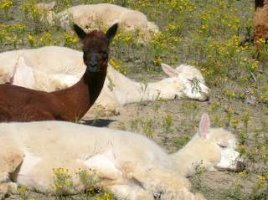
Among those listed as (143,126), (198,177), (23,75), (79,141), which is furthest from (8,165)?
(23,75)

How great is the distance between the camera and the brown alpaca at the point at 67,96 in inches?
364

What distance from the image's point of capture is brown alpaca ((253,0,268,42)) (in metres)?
14.8

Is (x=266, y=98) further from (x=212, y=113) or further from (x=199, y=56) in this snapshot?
(x=199, y=56)

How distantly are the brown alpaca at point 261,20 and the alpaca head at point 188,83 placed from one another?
288cm

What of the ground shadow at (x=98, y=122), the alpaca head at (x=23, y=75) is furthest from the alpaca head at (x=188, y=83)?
the alpaca head at (x=23, y=75)

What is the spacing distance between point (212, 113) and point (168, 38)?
147 inches

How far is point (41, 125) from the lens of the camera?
8031 millimetres

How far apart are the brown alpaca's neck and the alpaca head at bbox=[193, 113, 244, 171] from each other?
1675 mm

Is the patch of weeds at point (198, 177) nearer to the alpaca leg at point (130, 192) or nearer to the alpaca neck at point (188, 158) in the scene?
the alpaca neck at point (188, 158)

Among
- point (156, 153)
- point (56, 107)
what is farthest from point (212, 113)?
point (156, 153)

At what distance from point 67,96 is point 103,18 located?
6249 mm

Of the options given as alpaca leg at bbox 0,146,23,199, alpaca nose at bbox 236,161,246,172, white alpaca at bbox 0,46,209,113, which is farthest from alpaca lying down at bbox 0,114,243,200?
white alpaca at bbox 0,46,209,113

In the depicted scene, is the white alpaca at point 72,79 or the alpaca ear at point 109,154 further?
the white alpaca at point 72,79

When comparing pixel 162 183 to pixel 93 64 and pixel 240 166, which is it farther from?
pixel 93 64
